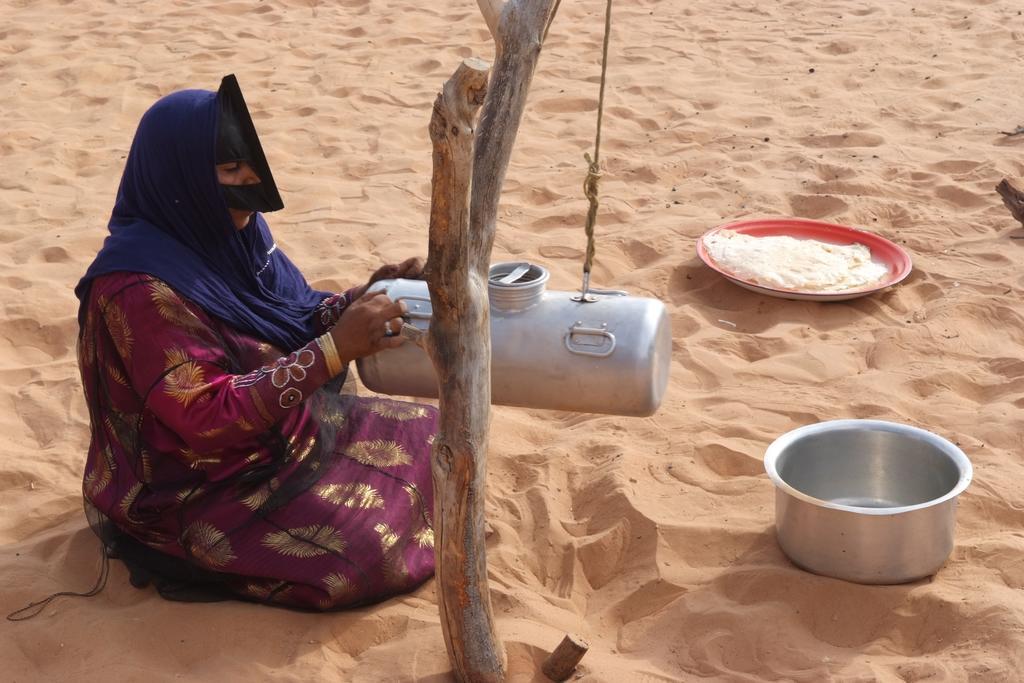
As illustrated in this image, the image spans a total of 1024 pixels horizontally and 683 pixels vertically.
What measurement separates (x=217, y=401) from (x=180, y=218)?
46 centimetres

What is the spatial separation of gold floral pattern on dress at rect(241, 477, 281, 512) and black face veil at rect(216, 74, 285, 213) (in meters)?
0.64

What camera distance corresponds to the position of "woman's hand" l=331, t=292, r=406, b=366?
2.37 m

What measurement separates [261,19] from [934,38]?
4480 millimetres

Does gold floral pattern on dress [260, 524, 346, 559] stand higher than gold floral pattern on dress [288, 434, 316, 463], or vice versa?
gold floral pattern on dress [288, 434, 316, 463]

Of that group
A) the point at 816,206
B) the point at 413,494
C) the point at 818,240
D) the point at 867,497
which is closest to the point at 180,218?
the point at 413,494

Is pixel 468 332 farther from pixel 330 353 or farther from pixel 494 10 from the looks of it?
pixel 494 10

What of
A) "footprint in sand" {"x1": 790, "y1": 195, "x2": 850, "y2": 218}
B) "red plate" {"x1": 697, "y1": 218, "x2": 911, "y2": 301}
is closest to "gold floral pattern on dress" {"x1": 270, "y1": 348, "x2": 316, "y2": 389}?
"red plate" {"x1": 697, "y1": 218, "x2": 911, "y2": 301}

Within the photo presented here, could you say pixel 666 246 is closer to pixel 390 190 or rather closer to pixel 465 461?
pixel 390 190

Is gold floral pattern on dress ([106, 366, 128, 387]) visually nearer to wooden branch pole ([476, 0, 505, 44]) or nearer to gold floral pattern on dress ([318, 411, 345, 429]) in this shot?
gold floral pattern on dress ([318, 411, 345, 429])

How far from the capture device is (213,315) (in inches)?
99.3

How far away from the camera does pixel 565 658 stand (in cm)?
227

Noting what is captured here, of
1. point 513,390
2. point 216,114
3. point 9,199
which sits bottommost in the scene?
point 9,199

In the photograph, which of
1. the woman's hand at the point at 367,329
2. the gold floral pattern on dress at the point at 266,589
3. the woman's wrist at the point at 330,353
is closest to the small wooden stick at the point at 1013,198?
the woman's hand at the point at 367,329

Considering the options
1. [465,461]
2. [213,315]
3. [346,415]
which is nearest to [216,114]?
[213,315]
